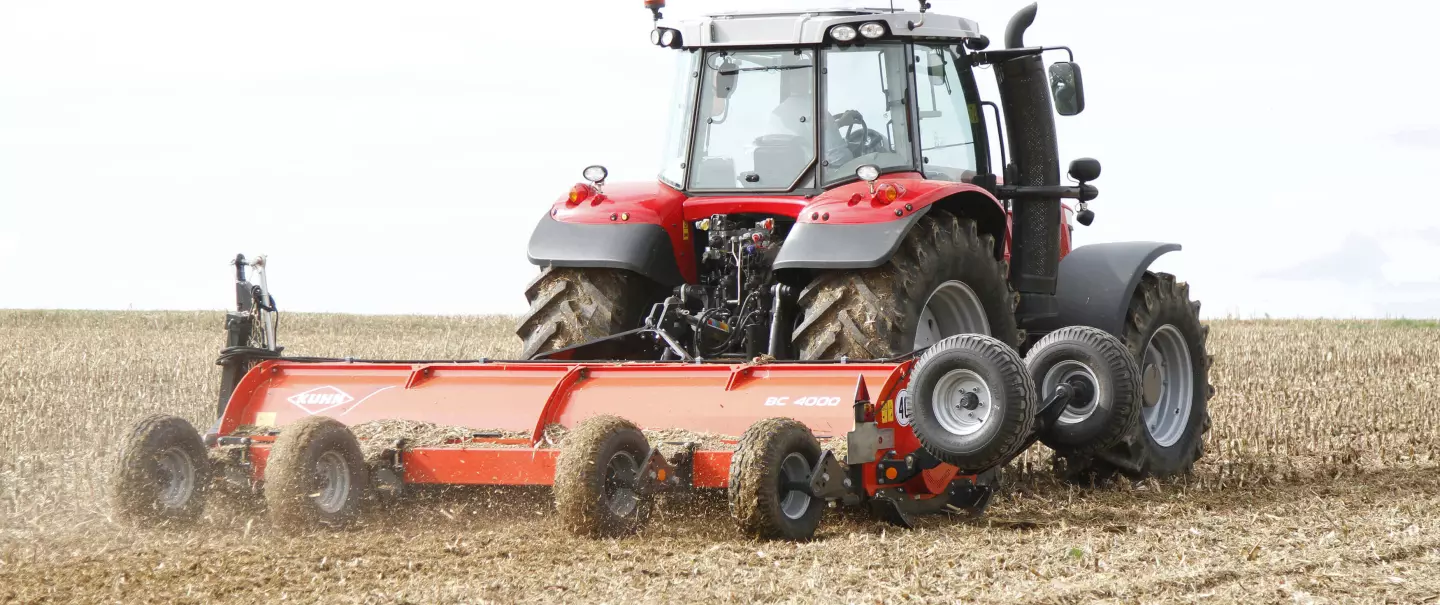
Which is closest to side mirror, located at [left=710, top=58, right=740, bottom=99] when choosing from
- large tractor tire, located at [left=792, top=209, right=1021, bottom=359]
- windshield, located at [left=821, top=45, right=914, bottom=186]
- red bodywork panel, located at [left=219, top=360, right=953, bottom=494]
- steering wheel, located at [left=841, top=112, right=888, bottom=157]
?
windshield, located at [left=821, top=45, right=914, bottom=186]

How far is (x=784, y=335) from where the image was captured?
22.3 ft

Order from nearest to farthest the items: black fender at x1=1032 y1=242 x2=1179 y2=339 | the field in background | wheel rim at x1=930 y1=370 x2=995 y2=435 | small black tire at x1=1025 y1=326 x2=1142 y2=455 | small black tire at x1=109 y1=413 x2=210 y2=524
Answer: the field in background
wheel rim at x1=930 y1=370 x2=995 y2=435
small black tire at x1=109 y1=413 x2=210 y2=524
small black tire at x1=1025 y1=326 x2=1142 y2=455
black fender at x1=1032 y1=242 x2=1179 y2=339

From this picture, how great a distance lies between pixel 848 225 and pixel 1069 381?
45.6 inches

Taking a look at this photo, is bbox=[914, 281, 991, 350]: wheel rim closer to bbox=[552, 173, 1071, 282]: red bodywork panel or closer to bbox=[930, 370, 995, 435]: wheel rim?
bbox=[552, 173, 1071, 282]: red bodywork panel

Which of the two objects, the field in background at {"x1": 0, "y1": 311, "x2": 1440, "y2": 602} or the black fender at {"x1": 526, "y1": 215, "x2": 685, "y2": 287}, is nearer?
the field in background at {"x1": 0, "y1": 311, "x2": 1440, "y2": 602}

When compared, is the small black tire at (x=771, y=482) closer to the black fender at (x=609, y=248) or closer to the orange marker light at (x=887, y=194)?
the orange marker light at (x=887, y=194)

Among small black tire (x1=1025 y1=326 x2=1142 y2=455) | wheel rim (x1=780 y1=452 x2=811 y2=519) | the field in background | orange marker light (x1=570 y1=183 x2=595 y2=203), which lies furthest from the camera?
orange marker light (x1=570 y1=183 x2=595 y2=203)

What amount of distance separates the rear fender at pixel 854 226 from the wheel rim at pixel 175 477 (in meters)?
2.59

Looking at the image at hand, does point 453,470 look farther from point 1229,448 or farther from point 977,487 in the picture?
point 1229,448

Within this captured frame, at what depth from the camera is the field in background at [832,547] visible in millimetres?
4742

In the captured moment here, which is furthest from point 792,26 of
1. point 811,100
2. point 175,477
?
point 175,477

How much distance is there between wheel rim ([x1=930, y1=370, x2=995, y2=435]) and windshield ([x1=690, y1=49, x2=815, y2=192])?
1626 mm

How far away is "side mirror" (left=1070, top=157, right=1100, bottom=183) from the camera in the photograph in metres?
8.12

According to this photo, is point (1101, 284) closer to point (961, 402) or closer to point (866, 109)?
point (866, 109)
